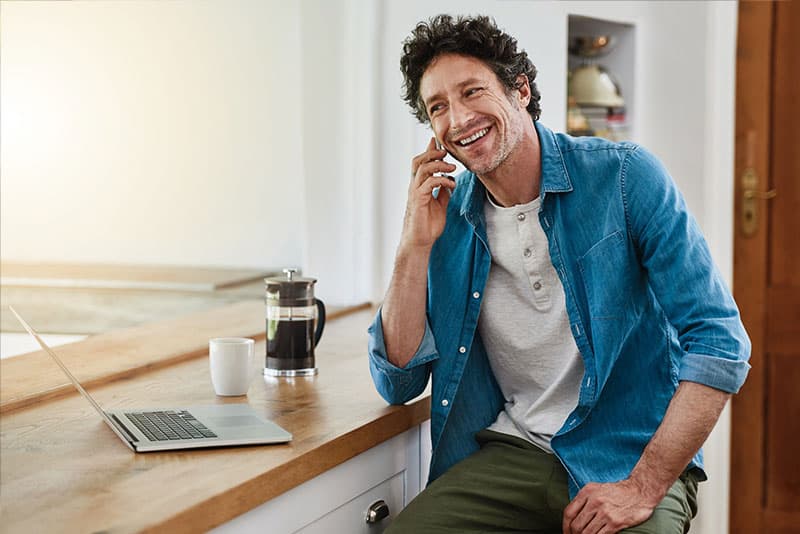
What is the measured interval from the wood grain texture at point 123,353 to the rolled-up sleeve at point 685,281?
992 mm

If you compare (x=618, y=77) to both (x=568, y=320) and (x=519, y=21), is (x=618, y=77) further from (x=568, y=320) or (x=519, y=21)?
(x=568, y=320)

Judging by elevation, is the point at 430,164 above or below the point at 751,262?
above

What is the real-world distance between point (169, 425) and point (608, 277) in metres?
0.72

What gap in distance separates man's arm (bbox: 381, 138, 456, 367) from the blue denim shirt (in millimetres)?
27

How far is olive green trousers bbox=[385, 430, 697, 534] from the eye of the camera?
1.65m

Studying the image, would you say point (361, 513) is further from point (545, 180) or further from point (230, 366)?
point (545, 180)

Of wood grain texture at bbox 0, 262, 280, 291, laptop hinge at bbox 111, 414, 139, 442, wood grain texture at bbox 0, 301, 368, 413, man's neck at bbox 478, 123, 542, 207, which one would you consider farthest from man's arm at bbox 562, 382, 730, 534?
wood grain texture at bbox 0, 262, 280, 291

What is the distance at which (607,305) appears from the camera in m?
1.63

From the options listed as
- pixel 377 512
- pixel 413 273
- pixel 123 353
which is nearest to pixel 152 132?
pixel 123 353

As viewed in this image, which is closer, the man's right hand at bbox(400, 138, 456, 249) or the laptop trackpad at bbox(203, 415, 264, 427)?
the laptop trackpad at bbox(203, 415, 264, 427)

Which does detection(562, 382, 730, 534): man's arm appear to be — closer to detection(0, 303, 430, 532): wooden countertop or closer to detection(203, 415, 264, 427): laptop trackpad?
detection(0, 303, 430, 532): wooden countertop

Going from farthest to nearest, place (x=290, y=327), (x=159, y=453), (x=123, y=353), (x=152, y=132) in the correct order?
(x=152, y=132) < (x=123, y=353) < (x=290, y=327) < (x=159, y=453)

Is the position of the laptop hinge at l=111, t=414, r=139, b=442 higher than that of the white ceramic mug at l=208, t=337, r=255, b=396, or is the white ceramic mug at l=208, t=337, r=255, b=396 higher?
the white ceramic mug at l=208, t=337, r=255, b=396

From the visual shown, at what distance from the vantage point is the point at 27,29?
68.3 inches
